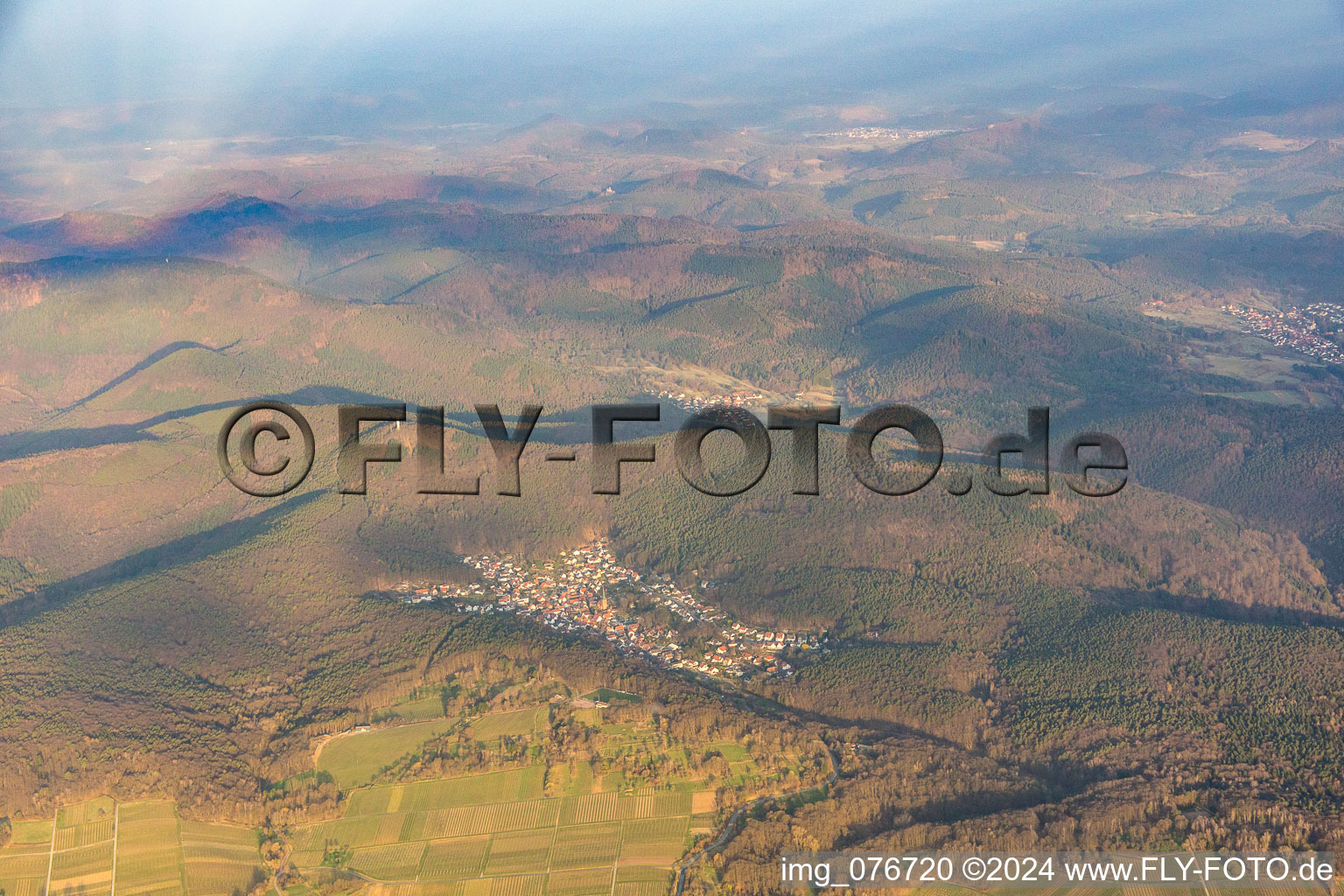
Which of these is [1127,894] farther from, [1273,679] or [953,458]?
[953,458]

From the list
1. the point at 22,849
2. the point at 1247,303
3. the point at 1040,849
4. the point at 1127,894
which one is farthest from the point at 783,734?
the point at 1247,303

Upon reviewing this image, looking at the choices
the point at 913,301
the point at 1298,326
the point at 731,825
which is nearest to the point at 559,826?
the point at 731,825

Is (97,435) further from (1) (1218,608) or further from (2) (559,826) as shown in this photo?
Answer: (1) (1218,608)

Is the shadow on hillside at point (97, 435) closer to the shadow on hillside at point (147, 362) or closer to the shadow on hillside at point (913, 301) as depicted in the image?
the shadow on hillside at point (147, 362)

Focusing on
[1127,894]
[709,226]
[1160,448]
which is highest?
[709,226]

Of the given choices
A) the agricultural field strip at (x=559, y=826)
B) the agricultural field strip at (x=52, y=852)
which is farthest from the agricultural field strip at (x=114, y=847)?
the agricultural field strip at (x=559, y=826)

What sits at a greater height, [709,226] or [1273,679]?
[709,226]
